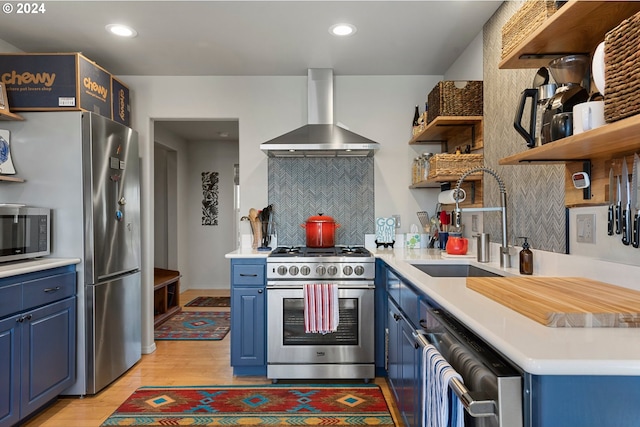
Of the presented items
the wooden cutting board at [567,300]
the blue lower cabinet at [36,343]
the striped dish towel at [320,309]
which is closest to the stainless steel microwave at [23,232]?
the blue lower cabinet at [36,343]

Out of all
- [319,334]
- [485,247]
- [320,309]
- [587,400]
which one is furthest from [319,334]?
[587,400]

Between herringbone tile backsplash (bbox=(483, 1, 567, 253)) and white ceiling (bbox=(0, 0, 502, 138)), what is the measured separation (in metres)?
0.27

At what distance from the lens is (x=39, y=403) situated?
7.47 ft

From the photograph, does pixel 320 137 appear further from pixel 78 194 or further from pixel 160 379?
pixel 160 379

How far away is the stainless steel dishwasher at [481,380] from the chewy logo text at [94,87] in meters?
2.74

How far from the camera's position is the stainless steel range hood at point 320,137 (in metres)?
3.09

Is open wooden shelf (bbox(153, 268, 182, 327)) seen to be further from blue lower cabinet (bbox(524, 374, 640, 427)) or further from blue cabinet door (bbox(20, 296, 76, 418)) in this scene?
blue lower cabinet (bbox(524, 374, 640, 427))

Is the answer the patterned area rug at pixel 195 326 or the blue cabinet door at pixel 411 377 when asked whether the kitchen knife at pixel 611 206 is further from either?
the patterned area rug at pixel 195 326

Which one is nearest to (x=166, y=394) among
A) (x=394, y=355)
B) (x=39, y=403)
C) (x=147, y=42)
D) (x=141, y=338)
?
(x=39, y=403)

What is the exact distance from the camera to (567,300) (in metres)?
1.13

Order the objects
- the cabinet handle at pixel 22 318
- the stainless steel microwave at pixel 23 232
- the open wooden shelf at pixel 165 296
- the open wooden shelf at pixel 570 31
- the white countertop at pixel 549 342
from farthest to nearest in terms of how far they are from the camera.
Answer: the open wooden shelf at pixel 165 296 → the stainless steel microwave at pixel 23 232 → the cabinet handle at pixel 22 318 → the open wooden shelf at pixel 570 31 → the white countertop at pixel 549 342

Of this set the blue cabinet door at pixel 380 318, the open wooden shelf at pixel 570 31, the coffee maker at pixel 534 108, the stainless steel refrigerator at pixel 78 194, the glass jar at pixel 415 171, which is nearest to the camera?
the open wooden shelf at pixel 570 31

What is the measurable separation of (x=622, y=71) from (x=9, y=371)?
2.82 m

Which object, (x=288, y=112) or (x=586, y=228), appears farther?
(x=288, y=112)
